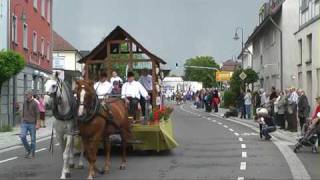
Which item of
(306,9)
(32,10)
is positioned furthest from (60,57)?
(306,9)

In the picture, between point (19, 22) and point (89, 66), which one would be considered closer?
point (89, 66)

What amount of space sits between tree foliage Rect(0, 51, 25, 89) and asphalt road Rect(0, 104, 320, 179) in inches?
349

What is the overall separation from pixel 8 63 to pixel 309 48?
16.3 meters

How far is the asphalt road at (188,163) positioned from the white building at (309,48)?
12894mm

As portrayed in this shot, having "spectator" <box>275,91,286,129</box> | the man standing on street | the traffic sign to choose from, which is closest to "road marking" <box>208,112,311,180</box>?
"spectator" <box>275,91,286,129</box>

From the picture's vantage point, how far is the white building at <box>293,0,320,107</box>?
3197 centimetres

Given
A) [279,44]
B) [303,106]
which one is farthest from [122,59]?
[279,44]

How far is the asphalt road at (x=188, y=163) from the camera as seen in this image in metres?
12.6

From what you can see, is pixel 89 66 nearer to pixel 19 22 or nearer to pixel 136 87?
pixel 136 87

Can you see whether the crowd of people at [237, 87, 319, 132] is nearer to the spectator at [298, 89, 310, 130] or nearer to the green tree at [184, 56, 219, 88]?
the spectator at [298, 89, 310, 130]

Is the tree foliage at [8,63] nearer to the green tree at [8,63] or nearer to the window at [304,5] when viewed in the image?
the green tree at [8,63]

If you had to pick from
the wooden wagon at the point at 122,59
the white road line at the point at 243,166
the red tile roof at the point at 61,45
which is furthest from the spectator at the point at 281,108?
the red tile roof at the point at 61,45

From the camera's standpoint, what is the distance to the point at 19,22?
3675cm

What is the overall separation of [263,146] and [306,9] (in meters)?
18.1
